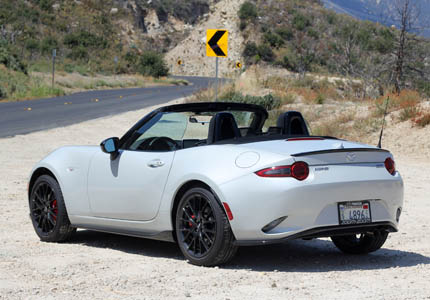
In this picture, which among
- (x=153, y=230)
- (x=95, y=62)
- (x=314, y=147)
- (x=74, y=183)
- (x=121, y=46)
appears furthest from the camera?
(x=121, y=46)

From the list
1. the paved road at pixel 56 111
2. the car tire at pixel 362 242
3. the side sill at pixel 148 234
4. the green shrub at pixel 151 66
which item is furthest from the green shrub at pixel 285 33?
the side sill at pixel 148 234

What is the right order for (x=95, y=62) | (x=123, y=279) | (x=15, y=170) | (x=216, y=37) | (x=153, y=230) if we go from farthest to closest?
(x=95, y=62)
(x=216, y=37)
(x=15, y=170)
(x=153, y=230)
(x=123, y=279)

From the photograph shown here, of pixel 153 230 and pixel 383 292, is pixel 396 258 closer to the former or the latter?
pixel 383 292

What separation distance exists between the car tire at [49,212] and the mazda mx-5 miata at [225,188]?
1 cm

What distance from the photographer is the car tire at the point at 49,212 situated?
789 cm

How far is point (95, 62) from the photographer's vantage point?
78.5m

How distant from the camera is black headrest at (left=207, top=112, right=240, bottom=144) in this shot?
6.89 metres

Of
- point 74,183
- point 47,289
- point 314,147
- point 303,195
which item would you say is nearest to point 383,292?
point 303,195

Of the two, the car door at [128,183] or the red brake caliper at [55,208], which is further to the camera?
the red brake caliper at [55,208]

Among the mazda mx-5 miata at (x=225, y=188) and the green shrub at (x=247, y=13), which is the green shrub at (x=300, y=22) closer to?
the green shrub at (x=247, y=13)

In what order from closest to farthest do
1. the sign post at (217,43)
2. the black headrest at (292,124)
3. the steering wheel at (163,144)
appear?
1. the steering wheel at (163,144)
2. the black headrest at (292,124)
3. the sign post at (217,43)

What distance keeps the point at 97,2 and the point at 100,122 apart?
71244 mm

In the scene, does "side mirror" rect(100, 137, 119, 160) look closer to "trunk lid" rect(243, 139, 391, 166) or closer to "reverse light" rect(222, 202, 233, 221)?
"trunk lid" rect(243, 139, 391, 166)

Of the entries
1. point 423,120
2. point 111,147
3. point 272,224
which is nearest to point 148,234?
point 111,147
